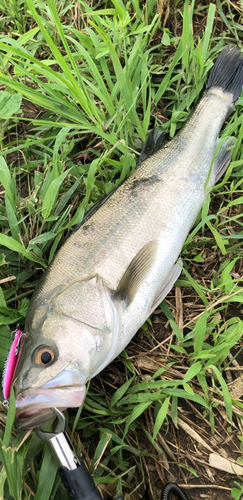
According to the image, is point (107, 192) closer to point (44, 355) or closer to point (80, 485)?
point (44, 355)

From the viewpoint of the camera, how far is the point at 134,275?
201 cm

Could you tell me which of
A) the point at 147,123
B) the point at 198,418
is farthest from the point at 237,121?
the point at 198,418

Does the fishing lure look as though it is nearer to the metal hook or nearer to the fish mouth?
the fish mouth

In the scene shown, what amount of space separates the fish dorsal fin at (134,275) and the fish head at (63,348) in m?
0.09

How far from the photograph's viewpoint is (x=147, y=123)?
2.57m

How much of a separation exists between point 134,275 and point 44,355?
68 centimetres

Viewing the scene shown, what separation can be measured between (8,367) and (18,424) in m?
0.28

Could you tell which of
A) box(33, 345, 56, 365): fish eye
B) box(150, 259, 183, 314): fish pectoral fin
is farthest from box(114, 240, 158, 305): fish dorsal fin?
box(33, 345, 56, 365): fish eye

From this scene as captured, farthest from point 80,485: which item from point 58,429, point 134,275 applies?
point 134,275

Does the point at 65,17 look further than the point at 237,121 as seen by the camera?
Yes

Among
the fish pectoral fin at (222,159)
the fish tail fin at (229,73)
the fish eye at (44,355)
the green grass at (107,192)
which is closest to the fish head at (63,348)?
the fish eye at (44,355)

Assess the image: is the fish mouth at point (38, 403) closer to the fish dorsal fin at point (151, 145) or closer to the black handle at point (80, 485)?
the black handle at point (80, 485)

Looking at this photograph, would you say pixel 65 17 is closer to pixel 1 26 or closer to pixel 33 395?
pixel 1 26

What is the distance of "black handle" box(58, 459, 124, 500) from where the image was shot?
1483 millimetres
